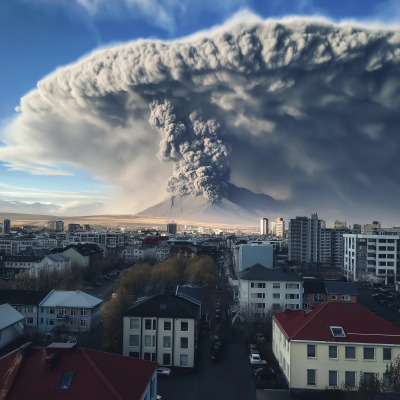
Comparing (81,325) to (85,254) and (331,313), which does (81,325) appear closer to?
(331,313)

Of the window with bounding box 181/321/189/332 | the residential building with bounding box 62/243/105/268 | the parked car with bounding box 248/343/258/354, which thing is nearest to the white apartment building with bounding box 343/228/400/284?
the parked car with bounding box 248/343/258/354

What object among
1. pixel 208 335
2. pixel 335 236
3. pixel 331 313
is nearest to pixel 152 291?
pixel 208 335

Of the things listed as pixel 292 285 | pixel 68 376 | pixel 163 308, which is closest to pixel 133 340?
pixel 163 308

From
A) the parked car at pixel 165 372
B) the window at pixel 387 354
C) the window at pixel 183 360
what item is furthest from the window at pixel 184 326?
the window at pixel 387 354

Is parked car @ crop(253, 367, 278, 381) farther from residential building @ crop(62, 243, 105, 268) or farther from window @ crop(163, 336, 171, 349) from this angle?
residential building @ crop(62, 243, 105, 268)

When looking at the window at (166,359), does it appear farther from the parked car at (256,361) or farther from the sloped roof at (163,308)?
the parked car at (256,361)
